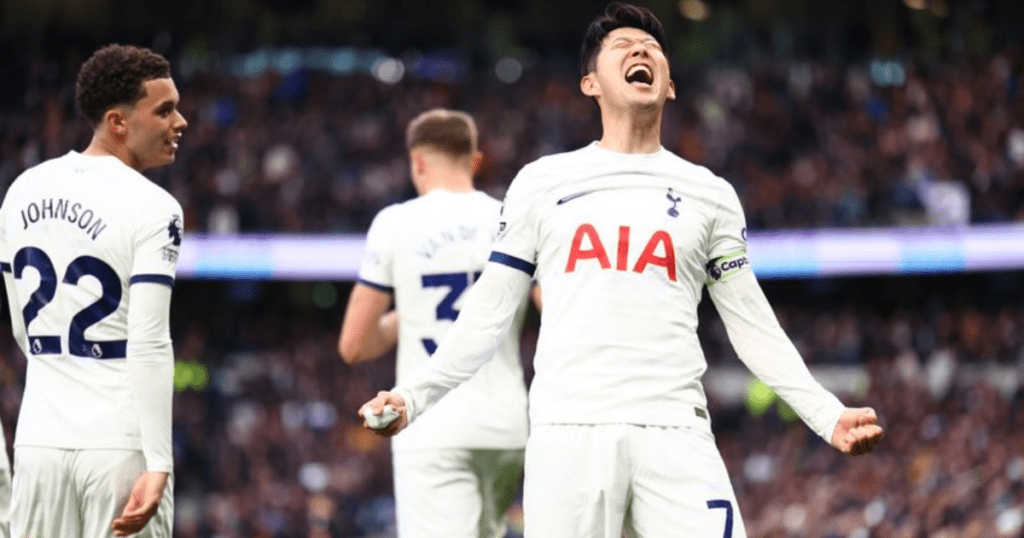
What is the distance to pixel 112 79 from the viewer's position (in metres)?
5.13

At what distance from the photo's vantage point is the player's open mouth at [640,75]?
487 cm

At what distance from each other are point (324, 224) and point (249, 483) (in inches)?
197

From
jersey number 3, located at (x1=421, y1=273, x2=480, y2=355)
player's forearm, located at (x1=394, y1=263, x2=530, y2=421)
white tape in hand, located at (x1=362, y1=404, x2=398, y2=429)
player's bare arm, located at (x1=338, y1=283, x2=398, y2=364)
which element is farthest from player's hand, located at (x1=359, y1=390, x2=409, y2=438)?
player's bare arm, located at (x1=338, y1=283, x2=398, y2=364)

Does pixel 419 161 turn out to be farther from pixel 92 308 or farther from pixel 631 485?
pixel 631 485

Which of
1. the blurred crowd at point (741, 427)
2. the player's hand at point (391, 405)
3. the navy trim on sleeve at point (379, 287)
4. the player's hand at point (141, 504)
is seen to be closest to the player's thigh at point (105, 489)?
the player's hand at point (141, 504)

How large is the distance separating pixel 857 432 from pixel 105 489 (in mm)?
2189

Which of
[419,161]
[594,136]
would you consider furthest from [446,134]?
[594,136]

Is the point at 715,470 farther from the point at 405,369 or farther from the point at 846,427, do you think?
the point at 405,369

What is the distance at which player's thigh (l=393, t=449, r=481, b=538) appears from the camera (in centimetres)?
624

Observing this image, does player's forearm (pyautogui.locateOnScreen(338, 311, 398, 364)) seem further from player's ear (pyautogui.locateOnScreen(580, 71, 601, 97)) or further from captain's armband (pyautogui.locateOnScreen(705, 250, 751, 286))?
captain's armband (pyautogui.locateOnScreen(705, 250, 751, 286))

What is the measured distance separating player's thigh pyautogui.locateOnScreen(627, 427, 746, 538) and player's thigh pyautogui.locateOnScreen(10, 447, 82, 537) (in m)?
1.69

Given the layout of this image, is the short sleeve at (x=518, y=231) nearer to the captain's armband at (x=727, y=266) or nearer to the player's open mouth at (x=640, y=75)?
the player's open mouth at (x=640, y=75)

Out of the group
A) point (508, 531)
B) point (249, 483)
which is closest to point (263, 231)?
point (249, 483)

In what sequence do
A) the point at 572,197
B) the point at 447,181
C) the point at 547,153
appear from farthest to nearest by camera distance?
the point at 547,153 → the point at 447,181 → the point at 572,197
